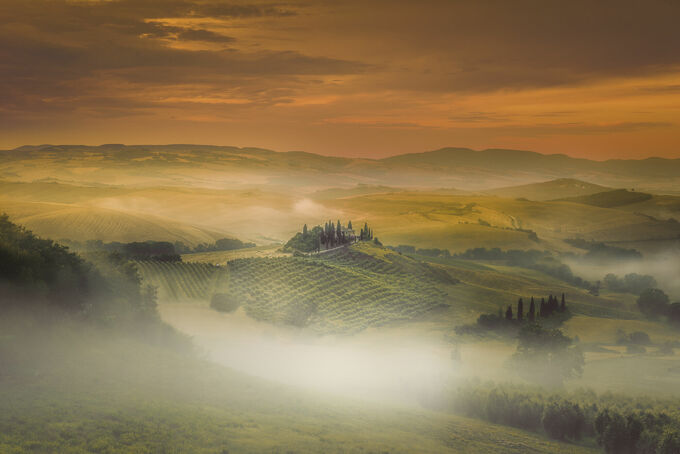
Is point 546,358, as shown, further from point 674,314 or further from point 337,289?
point 674,314

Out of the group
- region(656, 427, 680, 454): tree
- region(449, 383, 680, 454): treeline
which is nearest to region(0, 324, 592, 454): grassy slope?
region(449, 383, 680, 454): treeline

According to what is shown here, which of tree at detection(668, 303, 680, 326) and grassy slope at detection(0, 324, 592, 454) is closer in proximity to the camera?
grassy slope at detection(0, 324, 592, 454)

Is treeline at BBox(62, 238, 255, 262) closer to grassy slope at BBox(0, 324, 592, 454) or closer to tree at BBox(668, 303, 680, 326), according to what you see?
grassy slope at BBox(0, 324, 592, 454)

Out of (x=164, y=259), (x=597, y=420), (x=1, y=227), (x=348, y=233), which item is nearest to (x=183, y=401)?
(x=1, y=227)

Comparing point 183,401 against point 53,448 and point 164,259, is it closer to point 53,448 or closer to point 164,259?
point 53,448

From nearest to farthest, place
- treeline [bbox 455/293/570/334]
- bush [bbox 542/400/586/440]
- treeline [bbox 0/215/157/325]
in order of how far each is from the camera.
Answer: treeline [bbox 0/215/157/325]
bush [bbox 542/400/586/440]
treeline [bbox 455/293/570/334]

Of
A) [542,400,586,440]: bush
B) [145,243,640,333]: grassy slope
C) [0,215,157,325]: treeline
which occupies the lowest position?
[542,400,586,440]: bush
